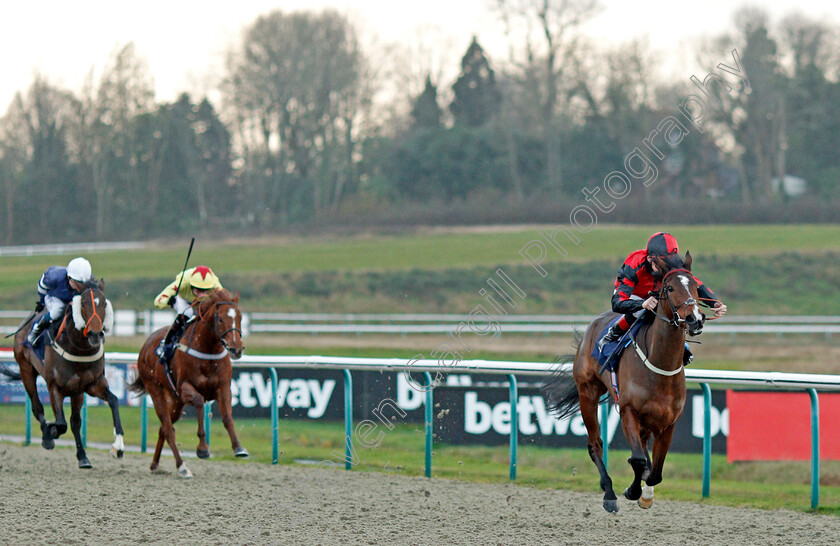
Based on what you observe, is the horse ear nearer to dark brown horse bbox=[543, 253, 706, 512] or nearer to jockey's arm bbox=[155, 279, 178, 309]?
dark brown horse bbox=[543, 253, 706, 512]

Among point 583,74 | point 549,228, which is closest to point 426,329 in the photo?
point 549,228

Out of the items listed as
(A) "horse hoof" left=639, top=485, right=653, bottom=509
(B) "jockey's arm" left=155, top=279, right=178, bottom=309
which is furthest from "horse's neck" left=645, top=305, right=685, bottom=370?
(B) "jockey's arm" left=155, top=279, right=178, bottom=309

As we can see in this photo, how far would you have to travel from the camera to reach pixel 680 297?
5.16 meters

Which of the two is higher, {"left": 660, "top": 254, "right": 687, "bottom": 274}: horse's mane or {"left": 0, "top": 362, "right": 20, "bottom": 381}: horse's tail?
{"left": 660, "top": 254, "right": 687, "bottom": 274}: horse's mane

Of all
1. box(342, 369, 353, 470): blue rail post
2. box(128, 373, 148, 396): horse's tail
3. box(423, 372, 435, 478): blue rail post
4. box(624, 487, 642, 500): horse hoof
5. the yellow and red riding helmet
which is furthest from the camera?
box(342, 369, 353, 470): blue rail post

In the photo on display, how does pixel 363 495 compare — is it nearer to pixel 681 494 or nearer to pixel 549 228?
pixel 681 494

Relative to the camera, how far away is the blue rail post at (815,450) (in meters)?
6.72

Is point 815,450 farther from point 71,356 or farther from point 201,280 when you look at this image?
point 71,356

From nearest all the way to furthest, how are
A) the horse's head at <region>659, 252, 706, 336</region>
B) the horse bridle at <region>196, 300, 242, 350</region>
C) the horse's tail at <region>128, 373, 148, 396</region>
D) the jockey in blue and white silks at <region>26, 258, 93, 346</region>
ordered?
the horse's head at <region>659, 252, 706, 336</region>, the horse bridle at <region>196, 300, 242, 350</region>, the jockey in blue and white silks at <region>26, 258, 93, 346</region>, the horse's tail at <region>128, 373, 148, 396</region>

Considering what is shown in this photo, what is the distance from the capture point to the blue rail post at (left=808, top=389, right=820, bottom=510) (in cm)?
672

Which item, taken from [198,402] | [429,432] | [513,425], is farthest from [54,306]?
[513,425]

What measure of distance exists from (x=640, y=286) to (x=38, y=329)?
5150 mm

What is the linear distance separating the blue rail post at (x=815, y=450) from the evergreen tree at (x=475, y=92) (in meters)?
40.6

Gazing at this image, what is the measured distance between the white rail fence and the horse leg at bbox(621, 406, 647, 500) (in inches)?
531
